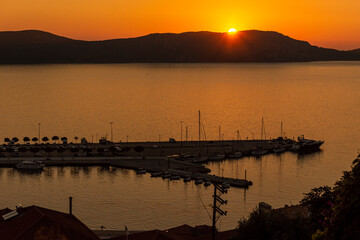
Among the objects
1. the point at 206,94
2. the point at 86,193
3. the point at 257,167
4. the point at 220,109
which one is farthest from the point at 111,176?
the point at 206,94

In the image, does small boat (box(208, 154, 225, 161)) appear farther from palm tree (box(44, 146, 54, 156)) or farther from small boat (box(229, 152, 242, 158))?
palm tree (box(44, 146, 54, 156))

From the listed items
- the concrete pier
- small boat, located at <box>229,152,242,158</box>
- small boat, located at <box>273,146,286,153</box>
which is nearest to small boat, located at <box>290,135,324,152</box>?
small boat, located at <box>273,146,286,153</box>

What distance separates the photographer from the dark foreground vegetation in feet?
22.5

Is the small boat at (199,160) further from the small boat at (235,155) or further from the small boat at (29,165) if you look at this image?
the small boat at (29,165)

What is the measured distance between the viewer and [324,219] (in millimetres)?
9305

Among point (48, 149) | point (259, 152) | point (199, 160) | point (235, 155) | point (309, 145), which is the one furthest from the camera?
point (309, 145)

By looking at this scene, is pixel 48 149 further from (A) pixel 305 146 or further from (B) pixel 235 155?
(A) pixel 305 146

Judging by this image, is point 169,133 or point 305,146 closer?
point 305,146

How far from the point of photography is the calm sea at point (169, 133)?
128 ft

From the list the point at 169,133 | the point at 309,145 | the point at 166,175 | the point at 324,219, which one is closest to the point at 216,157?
the point at 166,175

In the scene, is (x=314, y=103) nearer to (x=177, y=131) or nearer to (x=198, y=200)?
(x=177, y=131)

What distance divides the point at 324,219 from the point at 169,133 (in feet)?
225

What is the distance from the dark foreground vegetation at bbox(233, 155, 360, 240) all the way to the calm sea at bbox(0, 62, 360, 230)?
17590 millimetres

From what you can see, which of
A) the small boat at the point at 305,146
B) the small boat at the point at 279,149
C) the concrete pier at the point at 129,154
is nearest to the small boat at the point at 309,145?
the small boat at the point at 305,146
